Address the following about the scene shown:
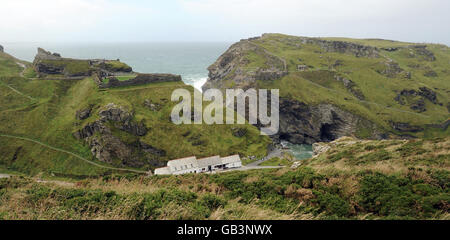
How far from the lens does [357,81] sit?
132m

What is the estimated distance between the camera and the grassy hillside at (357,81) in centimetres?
11094

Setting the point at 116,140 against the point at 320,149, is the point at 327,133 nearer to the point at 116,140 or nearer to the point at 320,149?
the point at 320,149

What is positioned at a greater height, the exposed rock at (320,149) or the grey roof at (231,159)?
the exposed rock at (320,149)

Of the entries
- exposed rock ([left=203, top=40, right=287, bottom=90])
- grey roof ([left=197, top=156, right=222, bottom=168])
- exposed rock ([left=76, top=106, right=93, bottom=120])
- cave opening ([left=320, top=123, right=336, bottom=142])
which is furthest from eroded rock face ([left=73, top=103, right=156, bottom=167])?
cave opening ([left=320, top=123, right=336, bottom=142])

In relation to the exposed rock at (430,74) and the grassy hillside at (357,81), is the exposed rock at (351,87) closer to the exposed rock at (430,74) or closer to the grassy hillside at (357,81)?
the grassy hillside at (357,81)

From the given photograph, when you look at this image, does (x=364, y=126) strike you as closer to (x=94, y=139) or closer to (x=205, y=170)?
(x=205, y=170)

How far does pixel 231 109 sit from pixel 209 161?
3276 centimetres

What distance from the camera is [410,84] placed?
437 ft

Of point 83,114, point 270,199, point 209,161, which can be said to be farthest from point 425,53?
point 270,199

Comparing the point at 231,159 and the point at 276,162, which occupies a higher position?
the point at 231,159

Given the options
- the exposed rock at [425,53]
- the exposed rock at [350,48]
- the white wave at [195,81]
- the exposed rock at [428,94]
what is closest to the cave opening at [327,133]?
the exposed rock at [428,94]

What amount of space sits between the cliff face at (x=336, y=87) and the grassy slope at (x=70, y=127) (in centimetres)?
3867

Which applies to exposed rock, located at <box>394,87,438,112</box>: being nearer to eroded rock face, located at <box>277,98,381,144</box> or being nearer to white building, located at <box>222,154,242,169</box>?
eroded rock face, located at <box>277,98,381,144</box>
